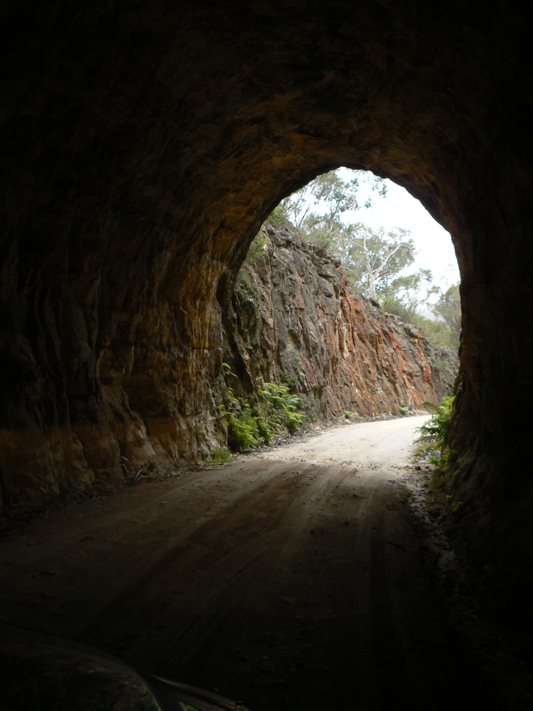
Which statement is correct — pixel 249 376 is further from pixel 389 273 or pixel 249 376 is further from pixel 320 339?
pixel 389 273

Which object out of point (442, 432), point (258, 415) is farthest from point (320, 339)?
point (442, 432)

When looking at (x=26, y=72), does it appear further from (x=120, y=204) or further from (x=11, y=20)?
(x=120, y=204)

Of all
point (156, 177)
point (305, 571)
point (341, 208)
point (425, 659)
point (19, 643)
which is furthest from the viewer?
point (341, 208)

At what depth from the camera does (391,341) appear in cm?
3438

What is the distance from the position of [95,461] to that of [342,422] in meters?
Result: 16.9

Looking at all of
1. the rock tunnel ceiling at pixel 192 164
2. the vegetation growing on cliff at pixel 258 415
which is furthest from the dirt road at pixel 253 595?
the vegetation growing on cliff at pixel 258 415

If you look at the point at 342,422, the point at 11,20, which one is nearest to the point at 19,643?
the point at 11,20

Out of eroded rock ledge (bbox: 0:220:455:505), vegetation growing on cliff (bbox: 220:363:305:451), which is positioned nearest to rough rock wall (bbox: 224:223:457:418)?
eroded rock ledge (bbox: 0:220:455:505)

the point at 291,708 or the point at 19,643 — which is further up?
the point at 19,643

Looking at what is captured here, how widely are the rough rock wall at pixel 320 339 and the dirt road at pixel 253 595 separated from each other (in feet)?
28.3

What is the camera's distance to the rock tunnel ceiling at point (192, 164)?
4492 mm

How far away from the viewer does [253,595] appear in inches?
138

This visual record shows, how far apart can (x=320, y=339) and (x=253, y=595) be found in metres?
21.0

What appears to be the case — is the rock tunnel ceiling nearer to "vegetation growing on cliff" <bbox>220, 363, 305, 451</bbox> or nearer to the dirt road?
the dirt road
